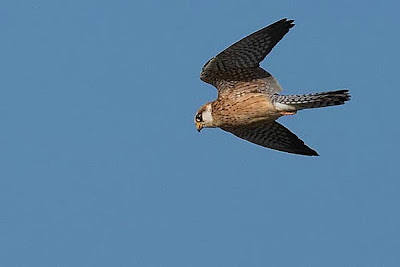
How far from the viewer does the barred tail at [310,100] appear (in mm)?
12570

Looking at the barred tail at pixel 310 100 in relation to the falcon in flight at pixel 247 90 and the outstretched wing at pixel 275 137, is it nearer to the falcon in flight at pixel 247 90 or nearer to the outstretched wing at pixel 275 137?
the falcon in flight at pixel 247 90

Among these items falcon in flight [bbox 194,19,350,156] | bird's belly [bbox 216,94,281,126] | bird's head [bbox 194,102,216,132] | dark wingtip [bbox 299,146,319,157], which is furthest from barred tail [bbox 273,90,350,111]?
dark wingtip [bbox 299,146,319,157]

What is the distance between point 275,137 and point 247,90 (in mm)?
1297

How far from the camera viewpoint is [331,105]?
12758 millimetres

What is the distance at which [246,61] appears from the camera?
→ 45.7 feet

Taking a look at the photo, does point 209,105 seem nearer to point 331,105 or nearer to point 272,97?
point 272,97

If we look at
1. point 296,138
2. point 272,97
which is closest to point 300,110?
point 272,97

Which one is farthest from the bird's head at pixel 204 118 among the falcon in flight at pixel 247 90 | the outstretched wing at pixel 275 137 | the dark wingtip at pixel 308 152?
the dark wingtip at pixel 308 152

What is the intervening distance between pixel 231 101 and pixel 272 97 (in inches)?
26.9

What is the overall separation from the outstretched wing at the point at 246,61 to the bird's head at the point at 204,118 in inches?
14.0

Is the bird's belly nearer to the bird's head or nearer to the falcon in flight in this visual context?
the falcon in flight

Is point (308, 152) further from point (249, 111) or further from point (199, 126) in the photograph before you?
point (199, 126)

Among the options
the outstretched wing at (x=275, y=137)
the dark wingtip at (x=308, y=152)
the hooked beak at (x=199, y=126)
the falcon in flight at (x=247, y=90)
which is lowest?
the dark wingtip at (x=308, y=152)

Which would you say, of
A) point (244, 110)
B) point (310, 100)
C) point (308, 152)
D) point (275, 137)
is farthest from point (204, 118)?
point (310, 100)
